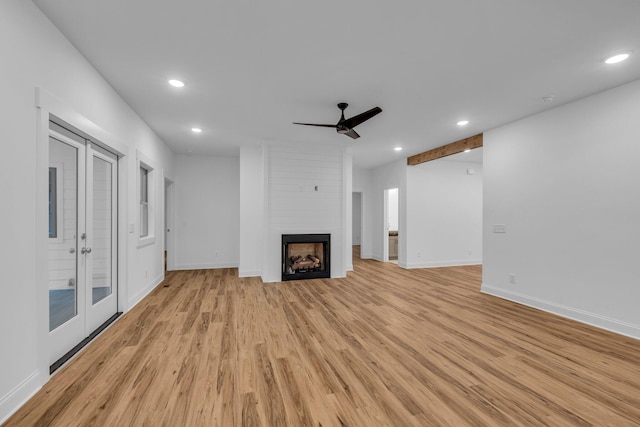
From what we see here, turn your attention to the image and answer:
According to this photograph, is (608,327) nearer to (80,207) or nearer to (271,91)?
(271,91)

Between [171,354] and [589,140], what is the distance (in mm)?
5318

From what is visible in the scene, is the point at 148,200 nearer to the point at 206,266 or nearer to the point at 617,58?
the point at 206,266

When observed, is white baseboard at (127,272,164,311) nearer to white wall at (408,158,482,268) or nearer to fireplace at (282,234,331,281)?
fireplace at (282,234,331,281)

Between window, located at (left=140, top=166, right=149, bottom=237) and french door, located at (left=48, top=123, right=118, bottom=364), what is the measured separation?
1.30 meters

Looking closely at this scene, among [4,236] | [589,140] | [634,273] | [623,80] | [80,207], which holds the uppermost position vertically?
[623,80]

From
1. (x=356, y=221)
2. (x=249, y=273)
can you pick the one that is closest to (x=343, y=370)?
(x=249, y=273)

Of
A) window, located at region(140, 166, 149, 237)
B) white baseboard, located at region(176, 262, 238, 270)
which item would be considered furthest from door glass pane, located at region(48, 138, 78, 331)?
white baseboard, located at region(176, 262, 238, 270)

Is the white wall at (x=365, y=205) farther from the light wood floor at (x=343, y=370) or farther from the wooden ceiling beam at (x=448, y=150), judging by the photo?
the light wood floor at (x=343, y=370)

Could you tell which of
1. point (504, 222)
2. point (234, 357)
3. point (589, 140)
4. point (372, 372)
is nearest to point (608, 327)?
point (504, 222)

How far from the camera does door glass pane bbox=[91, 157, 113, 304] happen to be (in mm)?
3051

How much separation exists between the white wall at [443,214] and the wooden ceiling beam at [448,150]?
1.10 feet

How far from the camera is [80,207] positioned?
2.76 meters

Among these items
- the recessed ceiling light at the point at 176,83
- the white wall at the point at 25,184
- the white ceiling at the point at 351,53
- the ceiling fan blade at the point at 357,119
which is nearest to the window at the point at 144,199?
the white ceiling at the point at 351,53

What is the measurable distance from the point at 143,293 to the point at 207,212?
2.81 meters
